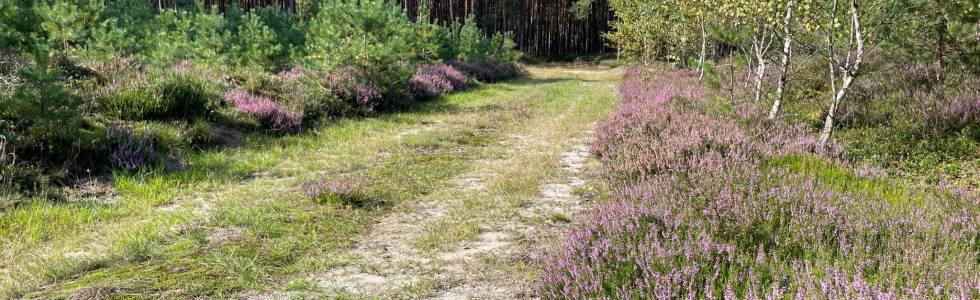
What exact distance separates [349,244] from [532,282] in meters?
1.61

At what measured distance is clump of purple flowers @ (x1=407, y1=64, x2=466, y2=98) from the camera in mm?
15539

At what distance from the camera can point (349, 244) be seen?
14.9 feet

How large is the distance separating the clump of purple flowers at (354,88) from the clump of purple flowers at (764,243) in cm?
843

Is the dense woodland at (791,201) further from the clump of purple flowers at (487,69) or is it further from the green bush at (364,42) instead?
the clump of purple flowers at (487,69)

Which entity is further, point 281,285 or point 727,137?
point 727,137

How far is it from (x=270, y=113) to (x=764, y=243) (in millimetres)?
8189

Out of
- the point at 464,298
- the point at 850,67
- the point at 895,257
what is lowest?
the point at 464,298

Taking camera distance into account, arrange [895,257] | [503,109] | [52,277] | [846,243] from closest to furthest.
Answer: [895,257] < [846,243] < [52,277] < [503,109]

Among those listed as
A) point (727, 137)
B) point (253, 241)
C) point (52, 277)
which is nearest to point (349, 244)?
point (253, 241)

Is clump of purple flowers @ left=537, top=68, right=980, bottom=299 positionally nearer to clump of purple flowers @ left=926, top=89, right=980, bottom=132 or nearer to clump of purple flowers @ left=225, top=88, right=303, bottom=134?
clump of purple flowers @ left=926, top=89, right=980, bottom=132

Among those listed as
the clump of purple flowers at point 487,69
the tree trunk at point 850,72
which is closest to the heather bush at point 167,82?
the clump of purple flowers at point 487,69

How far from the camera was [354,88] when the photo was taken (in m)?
12.4

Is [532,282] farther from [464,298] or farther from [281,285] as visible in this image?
[281,285]

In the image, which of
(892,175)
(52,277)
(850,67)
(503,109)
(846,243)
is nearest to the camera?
(846,243)
